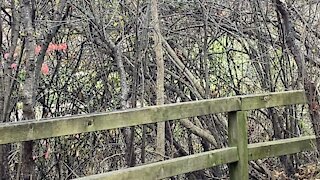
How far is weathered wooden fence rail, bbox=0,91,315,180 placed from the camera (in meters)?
3.07

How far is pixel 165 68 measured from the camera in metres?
5.57

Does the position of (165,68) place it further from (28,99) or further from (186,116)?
(28,99)

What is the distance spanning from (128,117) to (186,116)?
53 cm

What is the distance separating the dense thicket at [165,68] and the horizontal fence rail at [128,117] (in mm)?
924

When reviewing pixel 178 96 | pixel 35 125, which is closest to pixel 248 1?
pixel 178 96

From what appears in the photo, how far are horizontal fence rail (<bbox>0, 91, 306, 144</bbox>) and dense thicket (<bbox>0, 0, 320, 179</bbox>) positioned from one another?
3.03 feet

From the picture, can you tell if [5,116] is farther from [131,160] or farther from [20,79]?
[131,160]

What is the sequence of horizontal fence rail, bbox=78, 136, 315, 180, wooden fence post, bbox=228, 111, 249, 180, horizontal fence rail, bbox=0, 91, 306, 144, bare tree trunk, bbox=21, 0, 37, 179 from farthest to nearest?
1. wooden fence post, bbox=228, 111, 249, 180
2. bare tree trunk, bbox=21, 0, 37, 179
3. horizontal fence rail, bbox=78, 136, 315, 180
4. horizontal fence rail, bbox=0, 91, 306, 144

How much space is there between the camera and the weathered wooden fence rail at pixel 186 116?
3074 mm

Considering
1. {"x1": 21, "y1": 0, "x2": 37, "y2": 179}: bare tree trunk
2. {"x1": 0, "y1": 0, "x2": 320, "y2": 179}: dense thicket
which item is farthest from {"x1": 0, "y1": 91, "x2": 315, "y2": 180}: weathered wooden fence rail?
{"x1": 0, "y1": 0, "x2": 320, "y2": 179}: dense thicket

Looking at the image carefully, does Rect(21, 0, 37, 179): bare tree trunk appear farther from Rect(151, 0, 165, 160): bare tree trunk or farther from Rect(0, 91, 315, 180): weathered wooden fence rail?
Rect(151, 0, 165, 160): bare tree trunk

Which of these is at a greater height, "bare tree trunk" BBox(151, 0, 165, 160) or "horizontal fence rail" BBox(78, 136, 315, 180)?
"bare tree trunk" BBox(151, 0, 165, 160)

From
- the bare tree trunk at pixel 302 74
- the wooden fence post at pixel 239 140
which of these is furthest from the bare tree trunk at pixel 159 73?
the bare tree trunk at pixel 302 74

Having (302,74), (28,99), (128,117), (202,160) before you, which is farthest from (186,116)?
(302,74)
